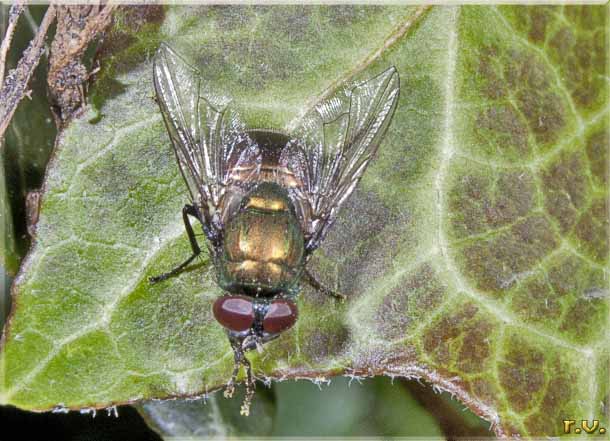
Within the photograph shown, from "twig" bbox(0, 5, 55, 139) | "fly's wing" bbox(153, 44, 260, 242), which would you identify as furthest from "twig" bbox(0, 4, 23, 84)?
"fly's wing" bbox(153, 44, 260, 242)

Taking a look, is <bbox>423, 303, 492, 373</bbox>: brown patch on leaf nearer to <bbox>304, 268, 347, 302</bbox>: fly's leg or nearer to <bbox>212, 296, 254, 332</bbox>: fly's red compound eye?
<bbox>304, 268, 347, 302</bbox>: fly's leg

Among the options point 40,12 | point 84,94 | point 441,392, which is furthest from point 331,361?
point 40,12

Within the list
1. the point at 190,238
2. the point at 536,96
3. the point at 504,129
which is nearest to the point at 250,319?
the point at 190,238

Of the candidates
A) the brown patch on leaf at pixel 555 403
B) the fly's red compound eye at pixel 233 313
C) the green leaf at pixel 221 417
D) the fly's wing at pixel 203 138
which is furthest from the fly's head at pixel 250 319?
the brown patch on leaf at pixel 555 403

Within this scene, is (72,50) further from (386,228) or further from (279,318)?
(386,228)

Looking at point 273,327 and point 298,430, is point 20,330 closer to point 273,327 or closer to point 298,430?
point 273,327

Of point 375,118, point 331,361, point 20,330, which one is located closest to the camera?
point 20,330

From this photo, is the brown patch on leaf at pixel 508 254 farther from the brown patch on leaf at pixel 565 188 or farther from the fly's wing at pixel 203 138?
the fly's wing at pixel 203 138
